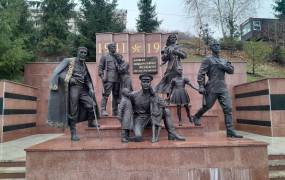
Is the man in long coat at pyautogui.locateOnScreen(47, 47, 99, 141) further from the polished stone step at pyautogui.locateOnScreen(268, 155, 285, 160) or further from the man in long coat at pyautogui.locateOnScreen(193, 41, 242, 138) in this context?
the polished stone step at pyautogui.locateOnScreen(268, 155, 285, 160)

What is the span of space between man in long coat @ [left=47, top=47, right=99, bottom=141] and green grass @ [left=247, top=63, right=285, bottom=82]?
1639cm

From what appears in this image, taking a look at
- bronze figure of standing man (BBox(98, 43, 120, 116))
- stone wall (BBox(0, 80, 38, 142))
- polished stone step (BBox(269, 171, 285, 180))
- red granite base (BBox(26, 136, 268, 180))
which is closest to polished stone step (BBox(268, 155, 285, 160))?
polished stone step (BBox(269, 171, 285, 180))

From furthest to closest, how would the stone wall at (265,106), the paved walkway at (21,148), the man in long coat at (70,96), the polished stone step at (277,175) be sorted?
the stone wall at (265,106) < the paved walkway at (21,148) < the man in long coat at (70,96) < the polished stone step at (277,175)

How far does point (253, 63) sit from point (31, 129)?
48.9 ft

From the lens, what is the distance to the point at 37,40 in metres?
21.4

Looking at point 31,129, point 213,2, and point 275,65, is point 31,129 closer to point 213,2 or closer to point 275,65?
point 275,65

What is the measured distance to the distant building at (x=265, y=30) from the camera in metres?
29.4

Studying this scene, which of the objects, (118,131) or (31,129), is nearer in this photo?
(118,131)

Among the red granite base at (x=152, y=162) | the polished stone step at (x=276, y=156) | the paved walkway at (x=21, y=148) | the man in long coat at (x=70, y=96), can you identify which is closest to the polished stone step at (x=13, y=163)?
the paved walkway at (x=21, y=148)

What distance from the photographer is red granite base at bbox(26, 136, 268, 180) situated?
5.93m

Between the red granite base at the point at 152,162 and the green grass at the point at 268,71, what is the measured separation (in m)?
16.7

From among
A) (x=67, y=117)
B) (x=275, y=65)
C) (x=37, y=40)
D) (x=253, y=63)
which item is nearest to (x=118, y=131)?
(x=67, y=117)

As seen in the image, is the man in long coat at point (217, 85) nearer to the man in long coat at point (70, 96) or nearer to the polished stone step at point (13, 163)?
the man in long coat at point (70, 96)

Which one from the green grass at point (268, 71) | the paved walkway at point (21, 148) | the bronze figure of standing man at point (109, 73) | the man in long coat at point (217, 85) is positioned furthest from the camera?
the green grass at point (268, 71)
